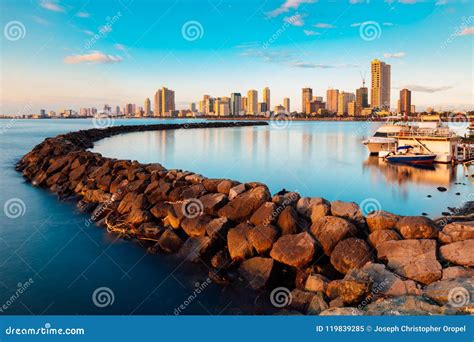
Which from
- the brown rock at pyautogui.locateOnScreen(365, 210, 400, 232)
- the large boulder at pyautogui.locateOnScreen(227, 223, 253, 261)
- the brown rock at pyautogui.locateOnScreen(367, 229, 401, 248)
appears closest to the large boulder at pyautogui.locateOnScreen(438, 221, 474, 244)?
Result: the brown rock at pyautogui.locateOnScreen(367, 229, 401, 248)

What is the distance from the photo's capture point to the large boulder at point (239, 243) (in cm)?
755

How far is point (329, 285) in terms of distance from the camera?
585 centimetres

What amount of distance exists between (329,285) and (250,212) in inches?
121

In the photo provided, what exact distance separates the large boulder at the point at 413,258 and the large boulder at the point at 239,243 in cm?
229

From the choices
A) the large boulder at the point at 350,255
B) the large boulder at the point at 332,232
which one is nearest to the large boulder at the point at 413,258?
the large boulder at the point at 350,255

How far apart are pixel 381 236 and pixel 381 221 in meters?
0.54

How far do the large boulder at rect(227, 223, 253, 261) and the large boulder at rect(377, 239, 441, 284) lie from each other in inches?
90.3

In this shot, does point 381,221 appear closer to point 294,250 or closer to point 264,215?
point 294,250

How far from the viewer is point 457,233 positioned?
6887 millimetres

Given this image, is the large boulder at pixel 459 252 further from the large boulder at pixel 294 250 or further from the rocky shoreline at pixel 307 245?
the large boulder at pixel 294 250

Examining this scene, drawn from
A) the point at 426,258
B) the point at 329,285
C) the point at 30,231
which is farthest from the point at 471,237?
the point at 30,231

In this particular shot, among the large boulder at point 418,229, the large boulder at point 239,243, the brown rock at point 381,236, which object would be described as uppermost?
the large boulder at point 418,229

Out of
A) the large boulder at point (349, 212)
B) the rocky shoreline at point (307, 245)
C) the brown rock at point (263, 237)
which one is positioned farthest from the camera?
the large boulder at point (349, 212)

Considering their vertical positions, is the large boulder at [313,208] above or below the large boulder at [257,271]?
above
